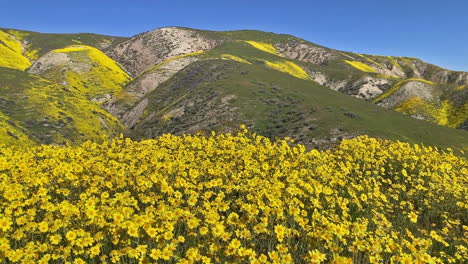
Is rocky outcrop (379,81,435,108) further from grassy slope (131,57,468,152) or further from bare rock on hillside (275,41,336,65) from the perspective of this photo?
bare rock on hillside (275,41,336,65)

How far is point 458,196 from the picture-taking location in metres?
15.4

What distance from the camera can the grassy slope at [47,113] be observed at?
217ft

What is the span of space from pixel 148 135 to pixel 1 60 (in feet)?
287

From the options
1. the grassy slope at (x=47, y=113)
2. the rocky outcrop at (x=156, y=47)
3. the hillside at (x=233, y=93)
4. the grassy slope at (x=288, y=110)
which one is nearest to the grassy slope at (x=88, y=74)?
the hillside at (x=233, y=93)

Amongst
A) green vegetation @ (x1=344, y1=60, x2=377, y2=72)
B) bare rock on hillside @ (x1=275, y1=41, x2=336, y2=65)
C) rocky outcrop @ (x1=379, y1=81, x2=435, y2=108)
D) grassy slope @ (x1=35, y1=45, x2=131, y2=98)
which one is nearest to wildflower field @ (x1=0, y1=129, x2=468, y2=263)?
rocky outcrop @ (x1=379, y1=81, x2=435, y2=108)

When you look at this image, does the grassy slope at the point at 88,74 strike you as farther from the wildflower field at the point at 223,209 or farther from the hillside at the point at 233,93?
the wildflower field at the point at 223,209

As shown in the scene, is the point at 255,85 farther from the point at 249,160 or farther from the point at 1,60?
the point at 1,60

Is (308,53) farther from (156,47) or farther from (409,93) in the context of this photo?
(409,93)

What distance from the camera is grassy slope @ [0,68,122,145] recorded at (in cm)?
6611

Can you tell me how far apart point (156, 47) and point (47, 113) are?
104675mm

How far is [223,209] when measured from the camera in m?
9.63

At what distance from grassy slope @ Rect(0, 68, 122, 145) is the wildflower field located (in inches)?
1963

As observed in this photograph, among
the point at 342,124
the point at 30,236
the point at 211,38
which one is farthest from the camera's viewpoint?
the point at 211,38

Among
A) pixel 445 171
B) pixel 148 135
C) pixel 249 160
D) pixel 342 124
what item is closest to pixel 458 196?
pixel 445 171
